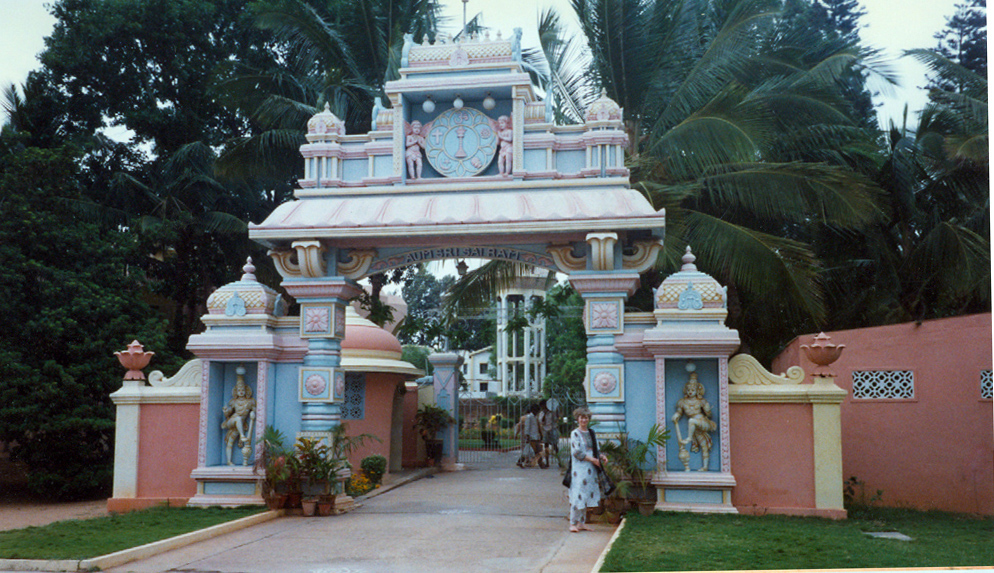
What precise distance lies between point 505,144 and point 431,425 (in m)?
8.30

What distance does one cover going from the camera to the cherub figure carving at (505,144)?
34.2 ft

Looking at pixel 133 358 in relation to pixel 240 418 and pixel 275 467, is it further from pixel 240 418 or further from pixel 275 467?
pixel 275 467

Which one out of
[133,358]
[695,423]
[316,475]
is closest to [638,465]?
[695,423]

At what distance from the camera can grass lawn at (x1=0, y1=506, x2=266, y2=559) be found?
7293 mm

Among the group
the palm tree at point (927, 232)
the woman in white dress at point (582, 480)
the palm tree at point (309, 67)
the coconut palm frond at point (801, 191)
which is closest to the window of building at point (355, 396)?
the palm tree at point (309, 67)

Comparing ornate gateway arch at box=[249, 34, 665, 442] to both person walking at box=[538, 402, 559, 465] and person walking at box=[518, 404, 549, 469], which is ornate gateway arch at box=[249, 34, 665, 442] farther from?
person walking at box=[538, 402, 559, 465]

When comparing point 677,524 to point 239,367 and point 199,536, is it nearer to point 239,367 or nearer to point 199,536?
point 199,536

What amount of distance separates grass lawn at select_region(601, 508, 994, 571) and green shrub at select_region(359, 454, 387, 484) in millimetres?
5153

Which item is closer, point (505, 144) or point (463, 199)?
point (463, 199)

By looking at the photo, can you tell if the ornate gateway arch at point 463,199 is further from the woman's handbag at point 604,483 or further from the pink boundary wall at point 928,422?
the pink boundary wall at point 928,422

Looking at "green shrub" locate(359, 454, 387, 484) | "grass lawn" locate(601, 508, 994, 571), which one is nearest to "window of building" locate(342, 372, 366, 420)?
"green shrub" locate(359, 454, 387, 484)

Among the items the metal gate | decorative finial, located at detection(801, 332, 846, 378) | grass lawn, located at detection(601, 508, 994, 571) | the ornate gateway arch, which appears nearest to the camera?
grass lawn, located at detection(601, 508, 994, 571)

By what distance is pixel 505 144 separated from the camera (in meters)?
10.5

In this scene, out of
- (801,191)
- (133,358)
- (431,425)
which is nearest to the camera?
(133,358)
